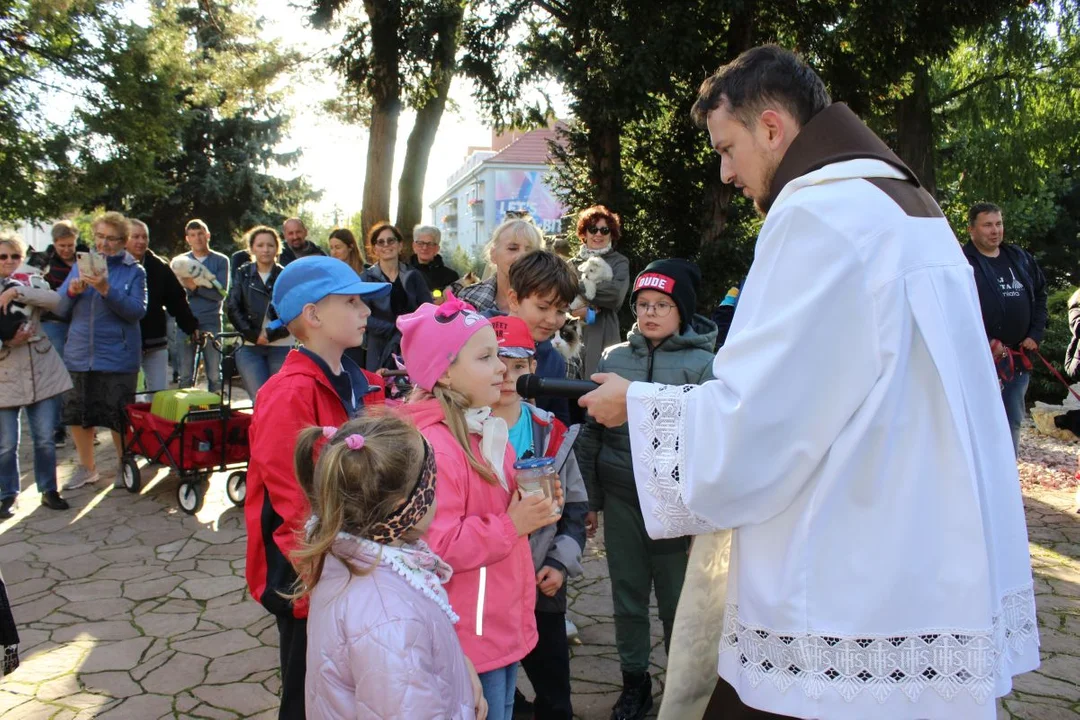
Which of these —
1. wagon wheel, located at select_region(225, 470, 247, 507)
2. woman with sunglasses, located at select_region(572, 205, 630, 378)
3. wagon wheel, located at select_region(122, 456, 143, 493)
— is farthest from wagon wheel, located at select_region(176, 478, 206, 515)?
woman with sunglasses, located at select_region(572, 205, 630, 378)

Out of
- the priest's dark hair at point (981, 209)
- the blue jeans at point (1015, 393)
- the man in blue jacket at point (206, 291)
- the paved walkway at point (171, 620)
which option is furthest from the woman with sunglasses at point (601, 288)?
the man in blue jacket at point (206, 291)

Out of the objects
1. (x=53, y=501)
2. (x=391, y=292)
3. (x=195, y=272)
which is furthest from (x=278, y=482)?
(x=195, y=272)

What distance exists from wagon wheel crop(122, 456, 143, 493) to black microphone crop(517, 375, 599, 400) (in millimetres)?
5562

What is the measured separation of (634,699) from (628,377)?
1311 millimetres

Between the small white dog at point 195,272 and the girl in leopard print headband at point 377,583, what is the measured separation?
803 cm

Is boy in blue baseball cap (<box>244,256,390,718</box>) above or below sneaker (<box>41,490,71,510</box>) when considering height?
above

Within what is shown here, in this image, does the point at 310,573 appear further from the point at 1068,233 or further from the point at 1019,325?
the point at 1068,233

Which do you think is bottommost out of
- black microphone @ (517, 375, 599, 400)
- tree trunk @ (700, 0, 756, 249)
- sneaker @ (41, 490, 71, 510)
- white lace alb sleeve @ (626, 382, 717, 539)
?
sneaker @ (41, 490, 71, 510)

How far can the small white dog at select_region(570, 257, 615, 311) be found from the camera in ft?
20.2

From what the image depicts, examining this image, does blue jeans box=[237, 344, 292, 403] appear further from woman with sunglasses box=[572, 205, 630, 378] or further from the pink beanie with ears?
the pink beanie with ears

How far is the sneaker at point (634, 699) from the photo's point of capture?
136 inches

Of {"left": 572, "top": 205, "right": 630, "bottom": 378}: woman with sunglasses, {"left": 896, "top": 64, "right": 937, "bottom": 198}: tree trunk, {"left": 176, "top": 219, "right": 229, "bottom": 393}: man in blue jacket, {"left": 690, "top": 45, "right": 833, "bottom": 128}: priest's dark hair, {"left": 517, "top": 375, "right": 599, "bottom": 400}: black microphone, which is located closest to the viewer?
{"left": 690, "top": 45, "right": 833, "bottom": 128}: priest's dark hair

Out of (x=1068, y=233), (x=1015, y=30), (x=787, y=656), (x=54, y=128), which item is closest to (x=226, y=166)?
(x=54, y=128)

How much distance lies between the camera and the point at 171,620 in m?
4.62
